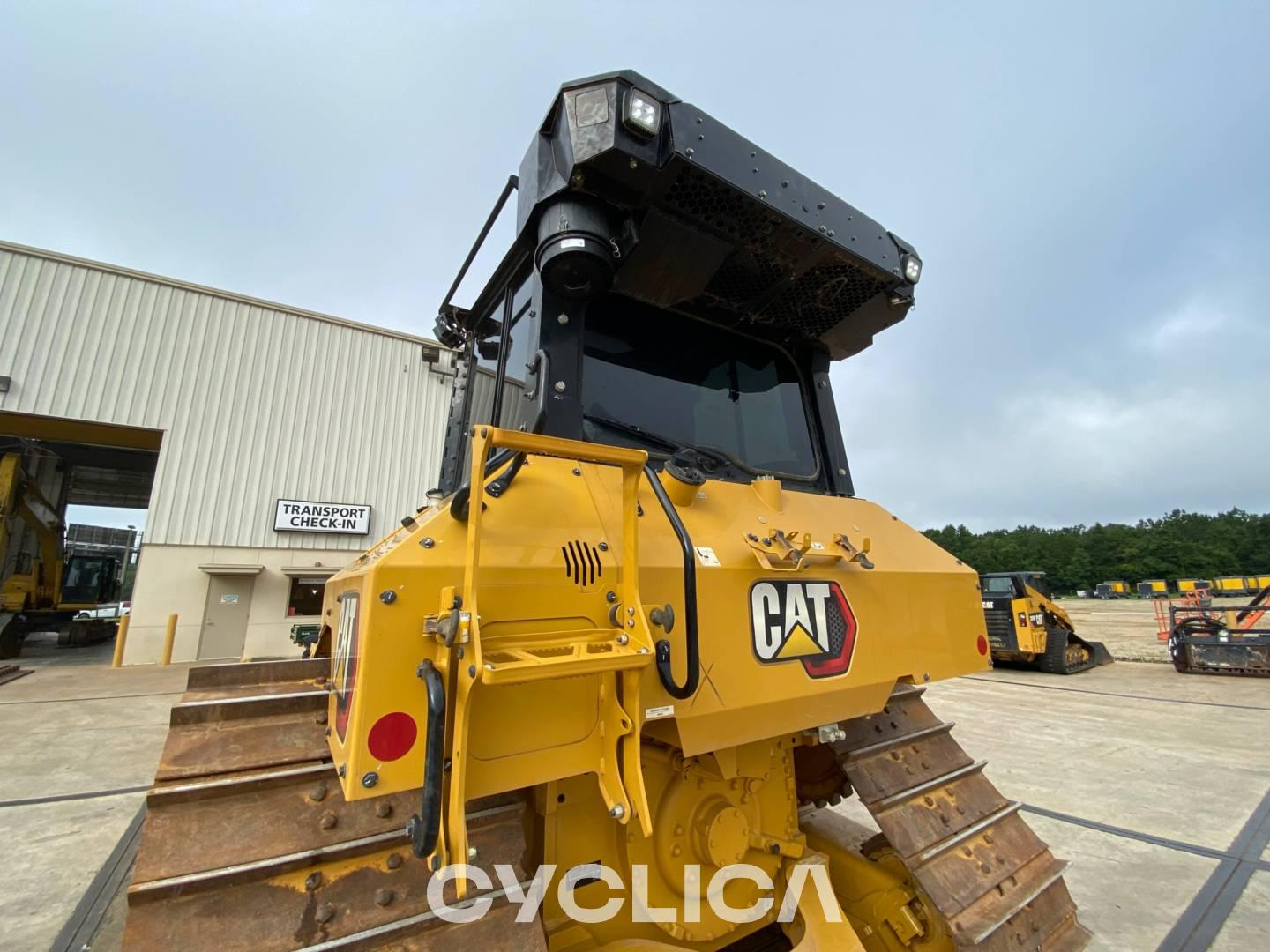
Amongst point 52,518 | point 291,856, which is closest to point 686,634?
point 291,856

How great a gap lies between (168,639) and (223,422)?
5091 mm

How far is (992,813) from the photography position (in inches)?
95.2

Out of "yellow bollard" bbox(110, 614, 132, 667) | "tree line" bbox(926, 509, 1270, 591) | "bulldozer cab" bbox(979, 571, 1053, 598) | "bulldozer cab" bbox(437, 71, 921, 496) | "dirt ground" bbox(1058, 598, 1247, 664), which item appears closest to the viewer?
"bulldozer cab" bbox(437, 71, 921, 496)

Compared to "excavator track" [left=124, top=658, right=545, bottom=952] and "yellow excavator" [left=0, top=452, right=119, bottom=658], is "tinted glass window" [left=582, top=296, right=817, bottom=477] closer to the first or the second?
"excavator track" [left=124, top=658, right=545, bottom=952]

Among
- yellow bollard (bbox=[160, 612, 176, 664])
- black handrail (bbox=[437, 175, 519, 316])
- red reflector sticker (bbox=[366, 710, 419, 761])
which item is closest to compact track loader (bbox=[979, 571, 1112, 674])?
black handrail (bbox=[437, 175, 519, 316])

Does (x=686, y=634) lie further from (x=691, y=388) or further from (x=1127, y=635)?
(x=1127, y=635)

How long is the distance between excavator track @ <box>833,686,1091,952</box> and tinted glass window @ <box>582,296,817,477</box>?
1323mm

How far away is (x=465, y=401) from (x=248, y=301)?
48.1 ft

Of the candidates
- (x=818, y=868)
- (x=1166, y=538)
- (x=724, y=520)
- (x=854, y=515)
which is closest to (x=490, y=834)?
(x=724, y=520)

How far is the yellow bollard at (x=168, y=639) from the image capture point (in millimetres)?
12289

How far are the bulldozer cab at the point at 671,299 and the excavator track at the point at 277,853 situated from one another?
1.17 metres

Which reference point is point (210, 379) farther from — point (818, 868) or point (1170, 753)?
point (1170, 753)

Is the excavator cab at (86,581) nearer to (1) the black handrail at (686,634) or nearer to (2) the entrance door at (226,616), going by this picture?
(2) the entrance door at (226,616)

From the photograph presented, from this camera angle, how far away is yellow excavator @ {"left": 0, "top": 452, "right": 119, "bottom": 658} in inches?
556
